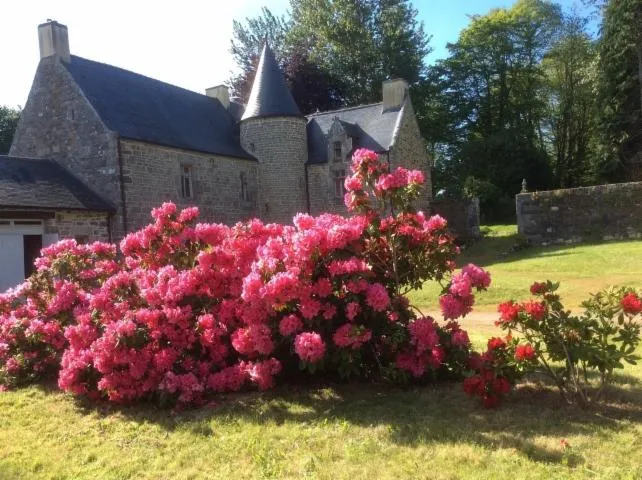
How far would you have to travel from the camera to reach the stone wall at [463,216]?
25969 mm

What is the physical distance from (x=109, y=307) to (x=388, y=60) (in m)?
34.2

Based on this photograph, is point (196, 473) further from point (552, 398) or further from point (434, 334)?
point (552, 398)

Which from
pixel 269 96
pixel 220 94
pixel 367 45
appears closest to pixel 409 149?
pixel 269 96

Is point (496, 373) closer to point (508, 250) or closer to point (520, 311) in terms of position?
point (520, 311)

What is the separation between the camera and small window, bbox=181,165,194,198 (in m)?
21.3

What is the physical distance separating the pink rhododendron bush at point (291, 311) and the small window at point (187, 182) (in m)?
14.9

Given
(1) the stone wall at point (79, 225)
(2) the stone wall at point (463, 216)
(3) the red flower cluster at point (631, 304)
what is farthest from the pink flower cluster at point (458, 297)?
(2) the stone wall at point (463, 216)

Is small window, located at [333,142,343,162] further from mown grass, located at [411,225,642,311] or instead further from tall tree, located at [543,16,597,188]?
tall tree, located at [543,16,597,188]

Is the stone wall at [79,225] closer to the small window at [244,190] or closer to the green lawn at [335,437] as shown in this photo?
the small window at [244,190]

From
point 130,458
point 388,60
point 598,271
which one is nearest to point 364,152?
point 130,458

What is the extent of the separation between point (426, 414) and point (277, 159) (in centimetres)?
2042

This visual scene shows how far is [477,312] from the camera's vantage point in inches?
458

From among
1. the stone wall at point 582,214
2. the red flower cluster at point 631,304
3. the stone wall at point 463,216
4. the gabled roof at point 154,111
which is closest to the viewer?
the red flower cluster at point 631,304

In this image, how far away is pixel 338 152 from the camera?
25.2 m
